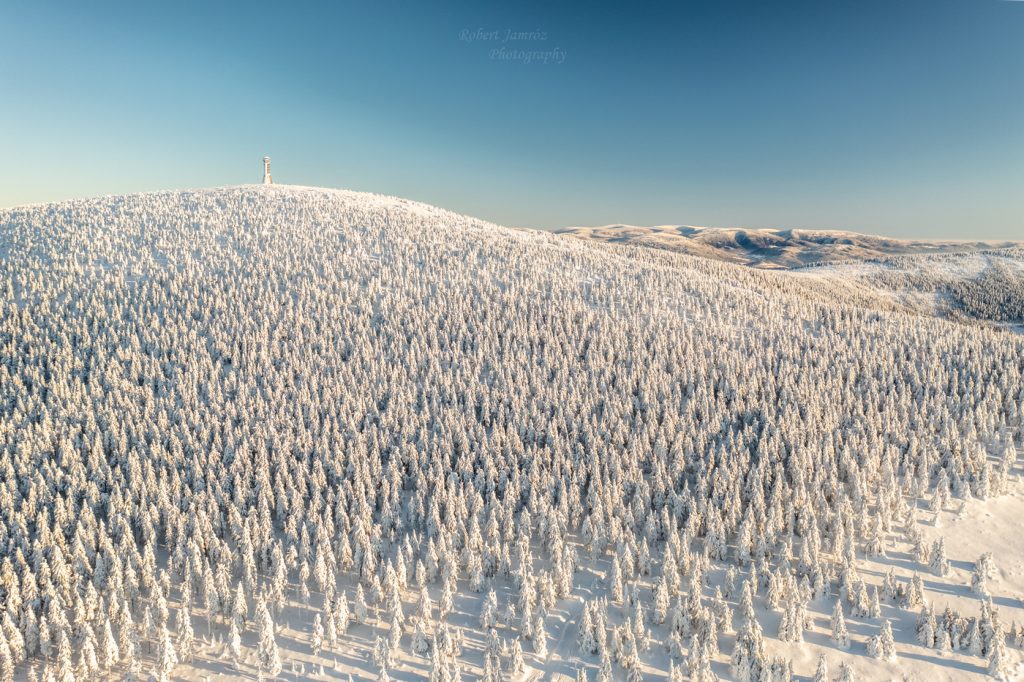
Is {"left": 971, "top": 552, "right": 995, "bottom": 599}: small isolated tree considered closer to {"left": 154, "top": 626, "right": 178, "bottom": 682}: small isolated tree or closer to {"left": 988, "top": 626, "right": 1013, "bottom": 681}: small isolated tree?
{"left": 988, "top": 626, "right": 1013, "bottom": 681}: small isolated tree

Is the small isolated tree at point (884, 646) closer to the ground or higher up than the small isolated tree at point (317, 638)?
higher up

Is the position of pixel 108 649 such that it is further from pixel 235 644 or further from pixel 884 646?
pixel 884 646

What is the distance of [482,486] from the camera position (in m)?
54.3

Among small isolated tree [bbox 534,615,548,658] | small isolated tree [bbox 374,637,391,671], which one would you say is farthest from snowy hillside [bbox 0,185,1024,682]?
small isolated tree [bbox 374,637,391,671]

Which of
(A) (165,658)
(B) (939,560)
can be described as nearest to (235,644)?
(A) (165,658)

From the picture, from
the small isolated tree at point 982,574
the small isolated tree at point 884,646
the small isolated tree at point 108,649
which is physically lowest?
the small isolated tree at point 108,649

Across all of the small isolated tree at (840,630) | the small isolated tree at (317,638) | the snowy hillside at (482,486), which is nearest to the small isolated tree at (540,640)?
the snowy hillside at (482,486)

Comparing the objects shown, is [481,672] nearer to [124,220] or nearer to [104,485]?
[104,485]

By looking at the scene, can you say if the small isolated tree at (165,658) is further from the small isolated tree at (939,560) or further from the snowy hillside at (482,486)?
the small isolated tree at (939,560)

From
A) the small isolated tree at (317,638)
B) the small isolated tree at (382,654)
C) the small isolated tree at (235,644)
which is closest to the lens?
the small isolated tree at (382,654)

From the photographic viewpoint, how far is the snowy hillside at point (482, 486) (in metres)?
35.9

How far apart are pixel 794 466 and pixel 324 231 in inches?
5583

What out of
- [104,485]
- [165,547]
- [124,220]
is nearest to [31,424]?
[104,485]

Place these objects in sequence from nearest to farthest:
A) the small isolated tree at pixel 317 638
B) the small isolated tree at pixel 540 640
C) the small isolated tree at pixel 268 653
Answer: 1. the small isolated tree at pixel 268 653
2. the small isolated tree at pixel 540 640
3. the small isolated tree at pixel 317 638
